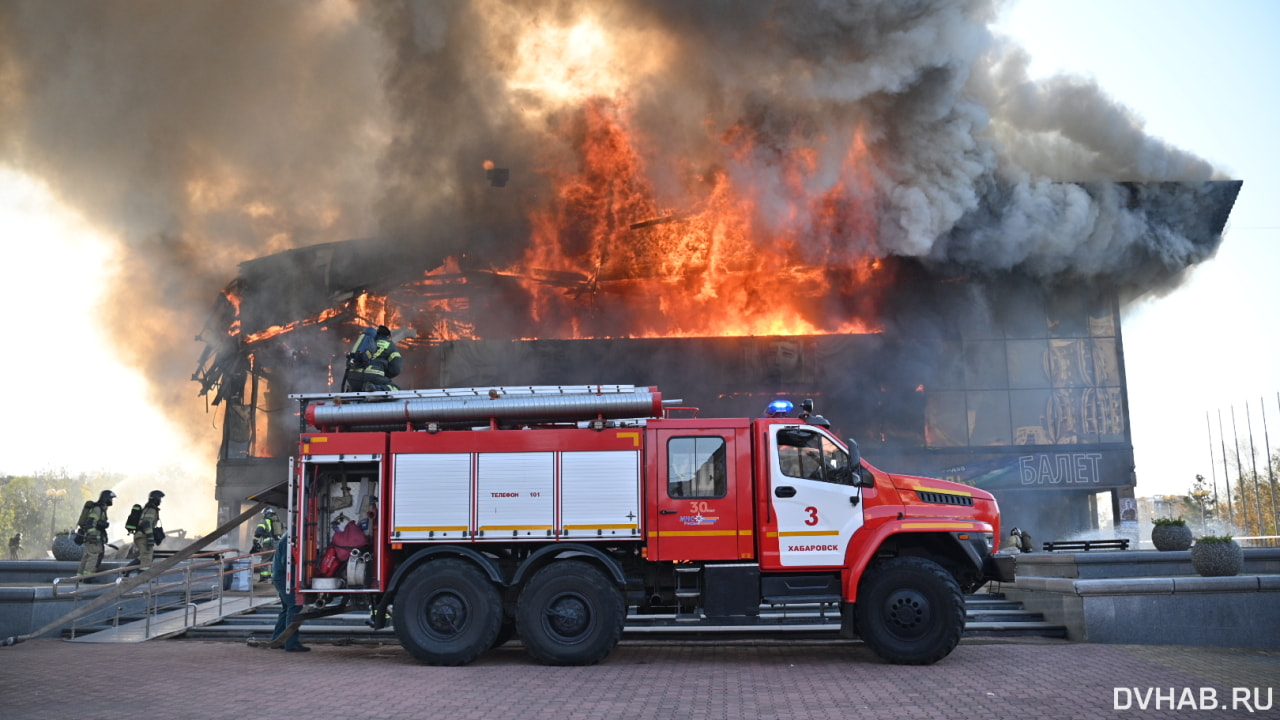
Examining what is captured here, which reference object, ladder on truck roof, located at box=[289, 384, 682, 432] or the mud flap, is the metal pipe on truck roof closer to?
ladder on truck roof, located at box=[289, 384, 682, 432]

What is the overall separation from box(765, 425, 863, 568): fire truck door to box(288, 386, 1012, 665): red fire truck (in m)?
0.02

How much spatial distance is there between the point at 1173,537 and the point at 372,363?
39.7 feet

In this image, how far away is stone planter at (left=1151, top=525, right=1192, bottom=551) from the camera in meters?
14.2

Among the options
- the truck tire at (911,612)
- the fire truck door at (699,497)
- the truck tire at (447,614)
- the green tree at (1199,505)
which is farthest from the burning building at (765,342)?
the truck tire at (911,612)

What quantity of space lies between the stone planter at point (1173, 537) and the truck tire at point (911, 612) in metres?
6.44

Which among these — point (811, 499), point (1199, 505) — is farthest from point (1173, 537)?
point (1199, 505)

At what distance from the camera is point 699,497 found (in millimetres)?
10180

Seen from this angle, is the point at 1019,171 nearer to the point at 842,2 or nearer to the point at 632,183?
the point at 842,2

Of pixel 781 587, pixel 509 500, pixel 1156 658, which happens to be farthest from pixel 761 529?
pixel 1156 658

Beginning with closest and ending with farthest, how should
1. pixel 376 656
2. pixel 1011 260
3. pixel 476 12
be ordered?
pixel 376 656, pixel 1011 260, pixel 476 12

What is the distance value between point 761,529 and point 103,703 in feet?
21.0

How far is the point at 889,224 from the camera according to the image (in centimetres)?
2983

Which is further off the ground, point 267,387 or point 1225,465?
point 267,387

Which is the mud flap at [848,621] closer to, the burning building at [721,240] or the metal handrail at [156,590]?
the metal handrail at [156,590]
